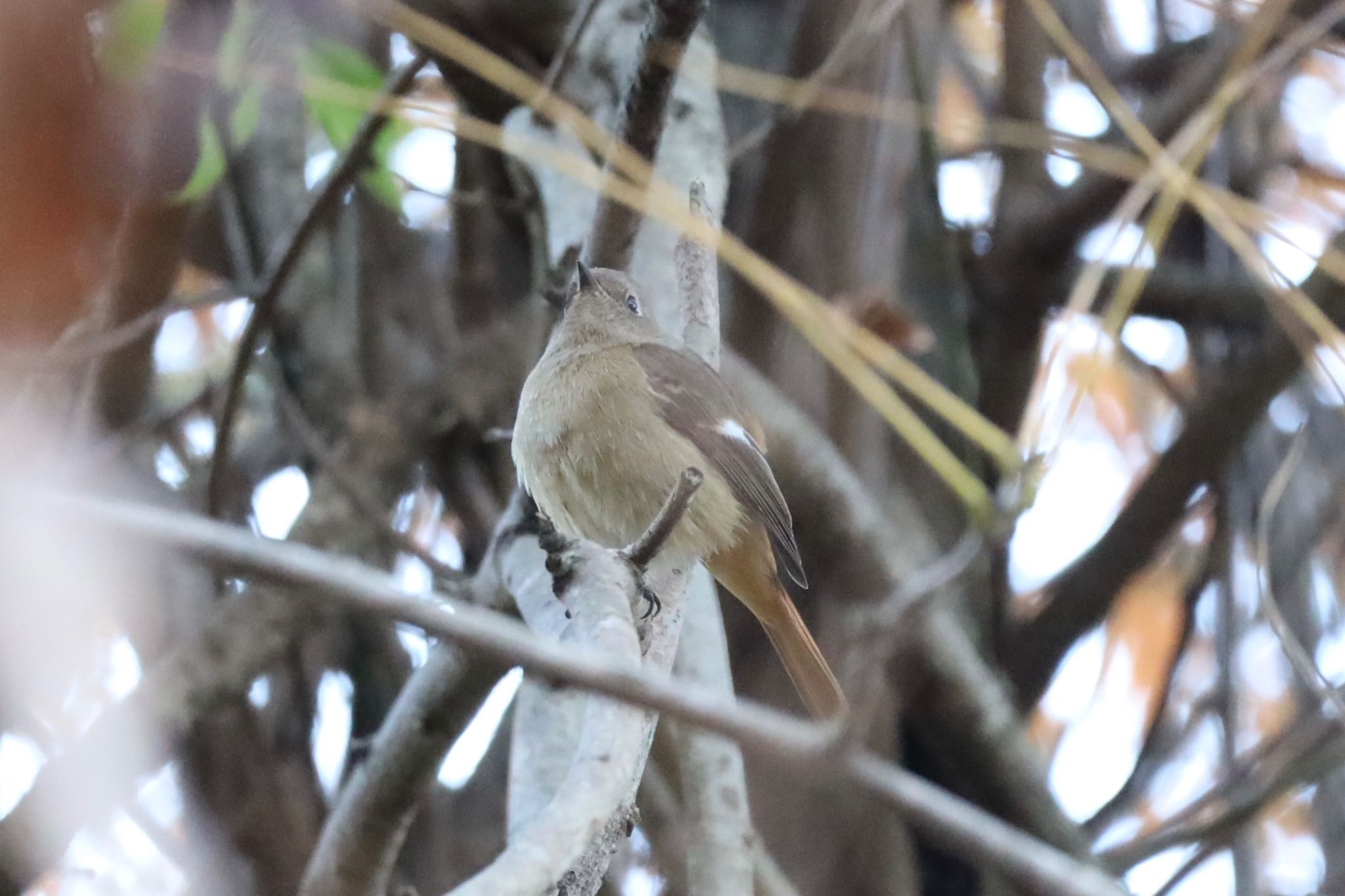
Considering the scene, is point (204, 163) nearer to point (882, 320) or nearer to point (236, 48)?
point (236, 48)

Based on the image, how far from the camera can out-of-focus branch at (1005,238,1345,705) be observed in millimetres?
2939

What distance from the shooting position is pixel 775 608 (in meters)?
2.54

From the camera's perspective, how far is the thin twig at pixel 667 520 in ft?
4.54

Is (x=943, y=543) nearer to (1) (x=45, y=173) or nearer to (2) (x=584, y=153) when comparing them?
(2) (x=584, y=153)

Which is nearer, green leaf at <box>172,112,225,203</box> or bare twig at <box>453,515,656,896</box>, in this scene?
bare twig at <box>453,515,656,896</box>

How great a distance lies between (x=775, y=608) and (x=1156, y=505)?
1007 millimetres

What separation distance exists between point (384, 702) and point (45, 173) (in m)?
2.15

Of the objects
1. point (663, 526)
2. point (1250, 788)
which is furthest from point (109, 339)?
point (1250, 788)

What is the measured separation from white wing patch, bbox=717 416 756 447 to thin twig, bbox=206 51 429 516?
792 millimetres

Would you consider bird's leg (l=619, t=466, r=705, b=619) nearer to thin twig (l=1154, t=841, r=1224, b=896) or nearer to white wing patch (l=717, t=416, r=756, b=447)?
white wing patch (l=717, t=416, r=756, b=447)

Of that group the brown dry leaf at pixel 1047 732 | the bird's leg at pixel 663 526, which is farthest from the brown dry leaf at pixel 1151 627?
the bird's leg at pixel 663 526

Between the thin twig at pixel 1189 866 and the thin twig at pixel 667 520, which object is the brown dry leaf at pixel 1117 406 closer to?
the thin twig at pixel 1189 866

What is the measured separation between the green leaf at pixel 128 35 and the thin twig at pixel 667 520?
3.26ft

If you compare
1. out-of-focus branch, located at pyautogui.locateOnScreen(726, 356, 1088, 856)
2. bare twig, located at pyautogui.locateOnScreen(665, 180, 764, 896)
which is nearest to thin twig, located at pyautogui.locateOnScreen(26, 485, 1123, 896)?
bare twig, located at pyautogui.locateOnScreen(665, 180, 764, 896)
